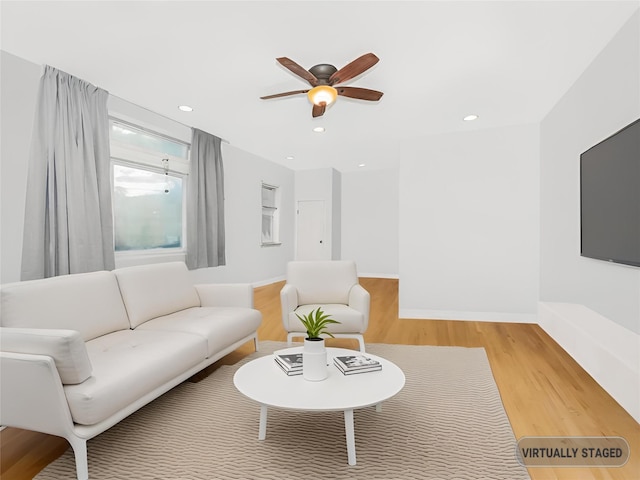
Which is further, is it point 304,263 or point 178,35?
point 304,263

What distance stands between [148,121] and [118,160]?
599 mm

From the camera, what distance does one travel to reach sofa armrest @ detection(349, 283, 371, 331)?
3.11 meters

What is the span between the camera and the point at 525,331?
12.8 ft

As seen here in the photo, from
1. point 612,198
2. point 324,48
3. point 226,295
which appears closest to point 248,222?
point 226,295

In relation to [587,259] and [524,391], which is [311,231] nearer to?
[587,259]

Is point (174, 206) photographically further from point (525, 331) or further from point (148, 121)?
point (525, 331)

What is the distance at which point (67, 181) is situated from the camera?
2980mm

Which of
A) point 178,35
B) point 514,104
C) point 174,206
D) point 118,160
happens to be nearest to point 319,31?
point 178,35

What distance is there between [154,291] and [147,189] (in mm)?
1849

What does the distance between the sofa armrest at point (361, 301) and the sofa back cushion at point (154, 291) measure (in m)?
1.48

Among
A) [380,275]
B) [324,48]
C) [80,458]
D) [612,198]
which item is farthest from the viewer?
[380,275]

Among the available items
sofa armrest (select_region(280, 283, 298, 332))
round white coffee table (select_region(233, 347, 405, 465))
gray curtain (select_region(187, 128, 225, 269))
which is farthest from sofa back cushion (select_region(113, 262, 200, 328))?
gray curtain (select_region(187, 128, 225, 269))

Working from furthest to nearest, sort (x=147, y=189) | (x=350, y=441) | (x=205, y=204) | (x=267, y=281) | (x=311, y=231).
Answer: (x=311, y=231) → (x=267, y=281) → (x=205, y=204) → (x=147, y=189) → (x=350, y=441)

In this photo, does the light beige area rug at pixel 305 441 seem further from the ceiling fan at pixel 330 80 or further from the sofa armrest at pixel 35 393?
the ceiling fan at pixel 330 80
